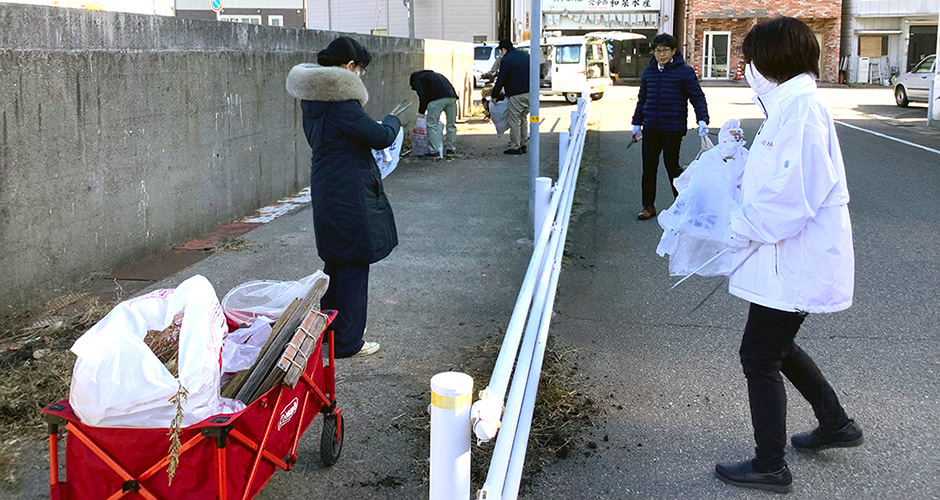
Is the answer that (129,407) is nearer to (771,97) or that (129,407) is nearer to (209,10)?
(771,97)

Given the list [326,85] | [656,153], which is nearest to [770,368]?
[326,85]

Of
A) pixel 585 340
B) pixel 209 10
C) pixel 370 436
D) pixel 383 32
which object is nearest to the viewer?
pixel 370 436

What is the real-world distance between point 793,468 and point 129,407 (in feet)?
8.68

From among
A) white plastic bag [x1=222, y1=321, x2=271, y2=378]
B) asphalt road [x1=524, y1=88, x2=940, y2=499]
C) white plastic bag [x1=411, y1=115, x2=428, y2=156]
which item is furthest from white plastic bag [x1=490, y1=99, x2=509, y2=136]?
white plastic bag [x1=222, y1=321, x2=271, y2=378]

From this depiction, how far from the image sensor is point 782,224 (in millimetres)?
3062

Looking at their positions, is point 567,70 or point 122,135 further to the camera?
point 567,70

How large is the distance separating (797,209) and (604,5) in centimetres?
4108

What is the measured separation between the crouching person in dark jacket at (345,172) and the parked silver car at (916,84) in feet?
70.2

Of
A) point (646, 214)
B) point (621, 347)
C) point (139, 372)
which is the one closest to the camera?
point (139, 372)

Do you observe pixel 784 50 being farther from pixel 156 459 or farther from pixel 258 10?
pixel 258 10

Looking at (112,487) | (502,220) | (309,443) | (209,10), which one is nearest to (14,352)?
(309,443)

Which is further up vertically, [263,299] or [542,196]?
[542,196]

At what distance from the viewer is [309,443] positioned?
3.82m

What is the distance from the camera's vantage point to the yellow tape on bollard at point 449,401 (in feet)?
6.52
